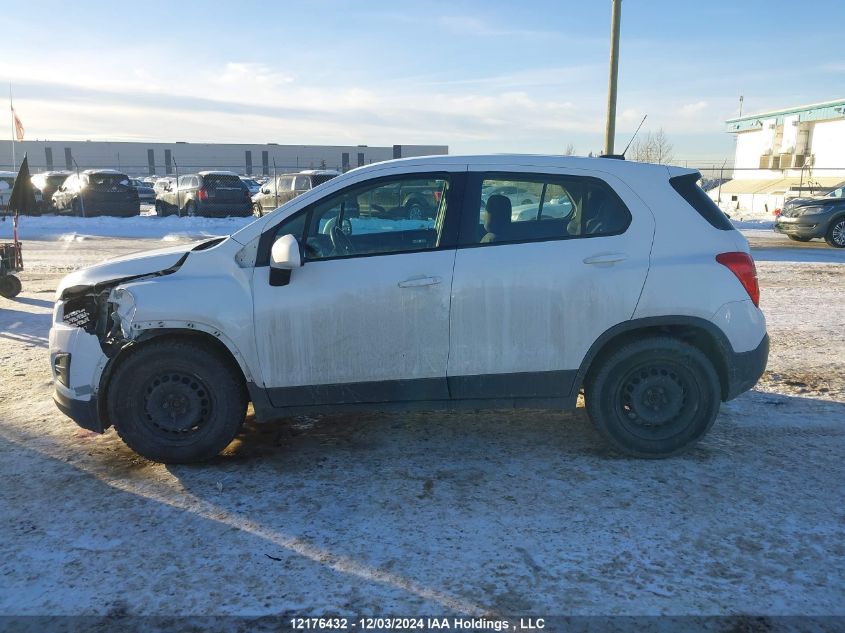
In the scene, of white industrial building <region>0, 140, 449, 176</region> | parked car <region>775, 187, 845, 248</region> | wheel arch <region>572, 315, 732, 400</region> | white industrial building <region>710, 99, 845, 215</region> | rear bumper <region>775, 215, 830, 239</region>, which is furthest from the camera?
white industrial building <region>0, 140, 449, 176</region>

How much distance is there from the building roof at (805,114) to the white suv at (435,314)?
41005 mm

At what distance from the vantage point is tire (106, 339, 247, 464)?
408 centimetres

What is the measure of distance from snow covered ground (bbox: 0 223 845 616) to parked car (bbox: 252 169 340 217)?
1751 centimetres

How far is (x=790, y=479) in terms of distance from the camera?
398 centimetres

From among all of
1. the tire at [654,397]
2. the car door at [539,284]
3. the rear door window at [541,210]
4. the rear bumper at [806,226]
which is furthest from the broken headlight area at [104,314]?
the rear bumper at [806,226]

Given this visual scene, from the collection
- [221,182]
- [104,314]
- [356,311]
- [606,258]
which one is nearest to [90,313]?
[104,314]

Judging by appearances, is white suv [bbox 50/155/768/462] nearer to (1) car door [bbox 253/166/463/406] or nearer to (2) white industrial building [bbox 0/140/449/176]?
(1) car door [bbox 253/166/463/406]

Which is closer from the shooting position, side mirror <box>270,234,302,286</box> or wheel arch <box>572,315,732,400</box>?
side mirror <box>270,234,302,286</box>

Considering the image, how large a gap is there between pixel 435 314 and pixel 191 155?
2775 inches

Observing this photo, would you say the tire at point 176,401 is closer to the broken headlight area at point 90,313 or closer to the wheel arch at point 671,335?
the broken headlight area at point 90,313

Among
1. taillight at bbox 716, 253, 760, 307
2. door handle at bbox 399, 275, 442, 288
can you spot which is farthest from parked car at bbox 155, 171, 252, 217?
taillight at bbox 716, 253, 760, 307

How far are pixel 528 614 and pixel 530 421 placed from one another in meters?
2.38

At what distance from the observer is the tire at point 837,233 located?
1644cm

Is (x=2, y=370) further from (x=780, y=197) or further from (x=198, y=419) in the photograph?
(x=780, y=197)
